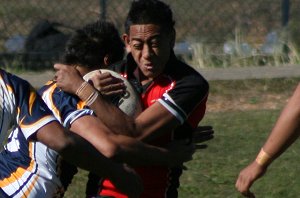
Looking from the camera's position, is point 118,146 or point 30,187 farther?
point 118,146

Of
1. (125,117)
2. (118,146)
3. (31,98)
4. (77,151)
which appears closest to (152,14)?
(125,117)

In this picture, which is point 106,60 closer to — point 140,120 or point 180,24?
point 140,120

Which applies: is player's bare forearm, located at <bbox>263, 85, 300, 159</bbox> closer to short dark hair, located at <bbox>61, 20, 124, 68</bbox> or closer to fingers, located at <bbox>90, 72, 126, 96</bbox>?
fingers, located at <bbox>90, 72, 126, 96</bbox>

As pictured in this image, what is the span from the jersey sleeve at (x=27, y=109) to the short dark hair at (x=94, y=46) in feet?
4.06

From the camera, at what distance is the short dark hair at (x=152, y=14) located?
514cm

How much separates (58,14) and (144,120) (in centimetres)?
850

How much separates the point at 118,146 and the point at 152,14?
2.38 ft

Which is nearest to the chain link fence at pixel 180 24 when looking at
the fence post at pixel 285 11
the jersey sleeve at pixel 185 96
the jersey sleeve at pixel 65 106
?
the fence post at pixel 285 11

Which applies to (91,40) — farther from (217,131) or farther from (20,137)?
(217,131)

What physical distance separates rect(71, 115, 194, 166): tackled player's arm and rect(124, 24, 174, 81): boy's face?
38 centimetres

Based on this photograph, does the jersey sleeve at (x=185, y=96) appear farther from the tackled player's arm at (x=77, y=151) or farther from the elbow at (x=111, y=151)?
the tackled player's arm at (x=77, y=151)

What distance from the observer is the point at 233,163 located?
825 cm

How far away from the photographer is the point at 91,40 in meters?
5.30

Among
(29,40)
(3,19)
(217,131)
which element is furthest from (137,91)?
(3,19)
